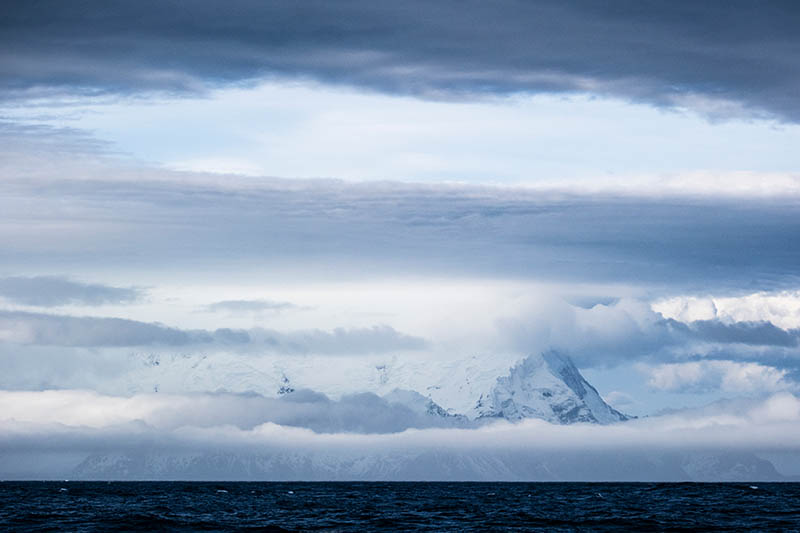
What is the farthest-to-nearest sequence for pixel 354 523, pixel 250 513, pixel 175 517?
1. pixel 250 513
2. pixel 175 517
3. pixel 354 523

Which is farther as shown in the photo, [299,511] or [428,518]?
[299,511]

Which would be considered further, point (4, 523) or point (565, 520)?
point (565, 520)

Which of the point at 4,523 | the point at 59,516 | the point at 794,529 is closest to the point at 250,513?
the point at 59,516

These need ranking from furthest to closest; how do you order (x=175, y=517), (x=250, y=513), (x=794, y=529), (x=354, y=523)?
(x=250, y=513) < (x=175, y=517) < (x=354, y=523) < (x=794, y=529)

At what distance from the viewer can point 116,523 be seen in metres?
144

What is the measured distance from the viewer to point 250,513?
17862cm

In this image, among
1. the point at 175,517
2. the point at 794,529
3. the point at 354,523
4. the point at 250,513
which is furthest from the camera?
the point at 250,513

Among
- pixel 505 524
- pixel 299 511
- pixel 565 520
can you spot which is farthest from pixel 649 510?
pixel 299 511

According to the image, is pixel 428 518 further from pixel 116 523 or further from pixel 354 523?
pixel 116 523

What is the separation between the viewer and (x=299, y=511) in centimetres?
18700

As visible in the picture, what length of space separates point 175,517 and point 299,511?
99.0 feet

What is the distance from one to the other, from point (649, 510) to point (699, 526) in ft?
134

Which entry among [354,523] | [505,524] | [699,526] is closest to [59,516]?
[354,523]

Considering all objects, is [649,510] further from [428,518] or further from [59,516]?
[59,516]
